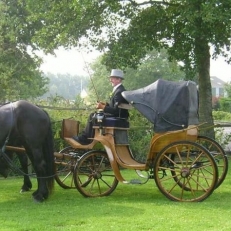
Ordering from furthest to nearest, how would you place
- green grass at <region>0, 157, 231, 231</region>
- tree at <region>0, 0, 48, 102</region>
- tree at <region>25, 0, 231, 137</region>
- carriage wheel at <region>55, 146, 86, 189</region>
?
1. tree at <region>0, 0, 48, 102</region>
2. tree at <region>25, 0, 231, 137</region>
3. carriage wheel at <region>55, 146, 86, 189</region>
4. green grass at <region>0, 157, 231, 231</region>

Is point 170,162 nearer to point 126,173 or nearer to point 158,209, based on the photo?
point 158,209

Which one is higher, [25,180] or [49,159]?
[49,159]

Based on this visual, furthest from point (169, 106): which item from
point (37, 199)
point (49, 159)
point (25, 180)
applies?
point (25, 180)

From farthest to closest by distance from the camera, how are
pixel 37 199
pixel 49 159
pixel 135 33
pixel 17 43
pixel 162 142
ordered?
pixel 17 43 → pixel 135 33 → pixel 49 159 → pixel 162 142 → pixel 37 199

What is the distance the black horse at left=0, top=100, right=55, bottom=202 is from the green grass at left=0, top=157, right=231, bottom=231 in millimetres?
362

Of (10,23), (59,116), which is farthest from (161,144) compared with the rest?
(10,23)

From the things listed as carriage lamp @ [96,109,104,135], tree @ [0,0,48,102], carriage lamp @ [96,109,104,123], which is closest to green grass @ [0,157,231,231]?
carriage lamp @ [96,109,104,135]

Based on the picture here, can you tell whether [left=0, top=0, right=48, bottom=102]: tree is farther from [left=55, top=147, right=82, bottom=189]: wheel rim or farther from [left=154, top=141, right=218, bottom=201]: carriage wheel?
[left=154, top=141, right=218, bottom=201]: carriage wheel

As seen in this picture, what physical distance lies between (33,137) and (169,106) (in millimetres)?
2302

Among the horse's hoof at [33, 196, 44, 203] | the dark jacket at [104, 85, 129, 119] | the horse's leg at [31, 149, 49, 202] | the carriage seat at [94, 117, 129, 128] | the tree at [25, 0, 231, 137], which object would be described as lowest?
the horse's hoof at [33, 196, 44, 203]

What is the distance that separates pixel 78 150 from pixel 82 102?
5676mm

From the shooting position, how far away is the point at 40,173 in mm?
8383

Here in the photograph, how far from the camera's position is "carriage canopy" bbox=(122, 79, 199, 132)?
8.24m

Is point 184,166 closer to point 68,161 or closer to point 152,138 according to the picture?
point 152,138
